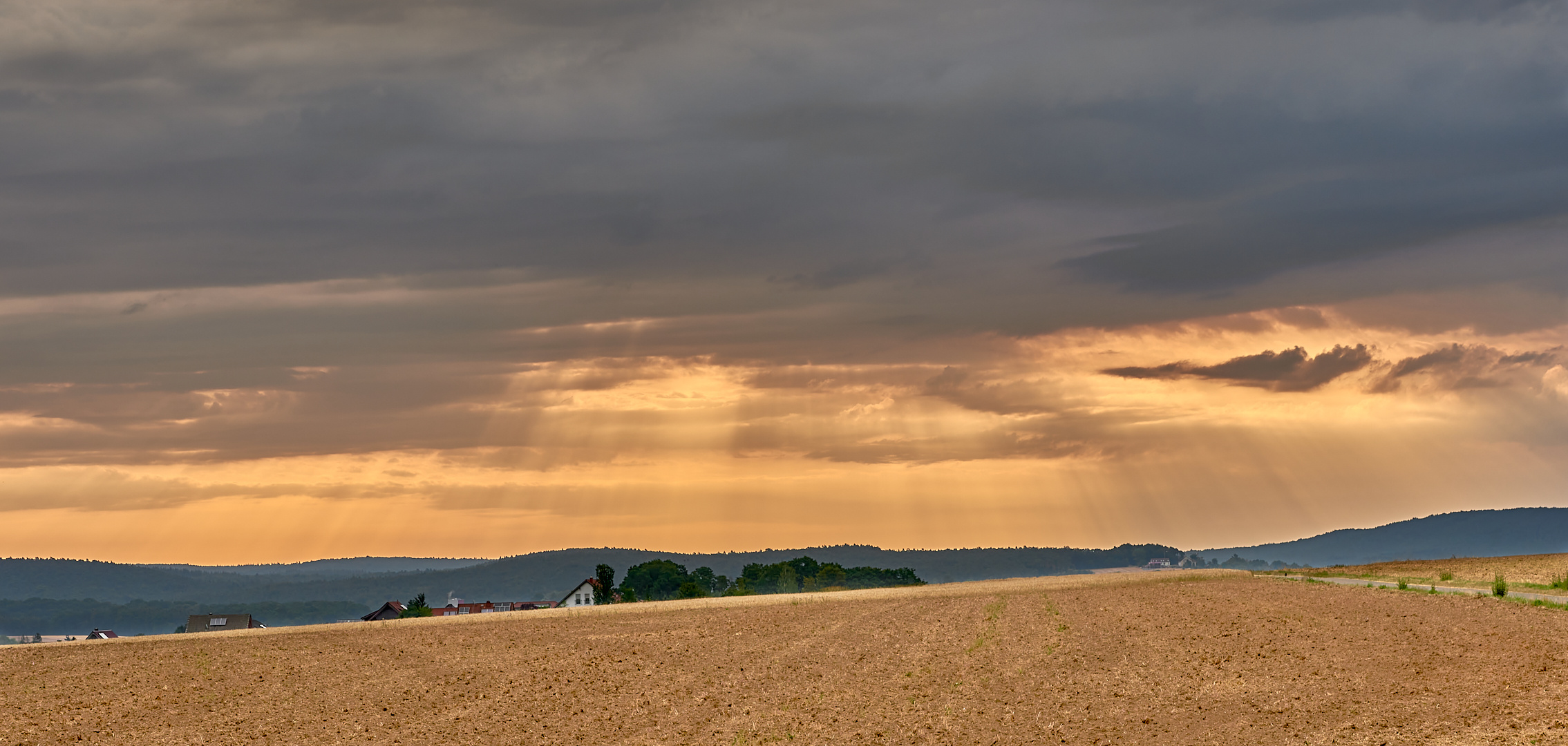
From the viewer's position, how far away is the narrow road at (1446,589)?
55.8 metres

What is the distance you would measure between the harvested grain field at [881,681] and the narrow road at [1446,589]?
312 cm

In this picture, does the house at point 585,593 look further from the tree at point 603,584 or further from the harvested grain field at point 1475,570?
the harvested grain field at point 1475,570

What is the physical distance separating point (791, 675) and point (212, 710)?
17.3m

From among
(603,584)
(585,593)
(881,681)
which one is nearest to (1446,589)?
(881,681)

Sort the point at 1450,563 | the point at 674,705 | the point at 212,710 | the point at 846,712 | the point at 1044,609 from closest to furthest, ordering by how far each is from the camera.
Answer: the point at 846,712 → the point at 674,705 → the point at 212,710 → the point at 1044,609 → the point at 1450,563

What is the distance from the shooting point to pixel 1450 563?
91750 millimetres

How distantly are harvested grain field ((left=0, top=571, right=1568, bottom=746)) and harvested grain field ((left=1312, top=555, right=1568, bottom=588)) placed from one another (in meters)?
16.8

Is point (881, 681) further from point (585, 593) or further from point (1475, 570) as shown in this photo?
point (585, 593)

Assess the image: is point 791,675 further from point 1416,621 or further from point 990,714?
point 1416,621

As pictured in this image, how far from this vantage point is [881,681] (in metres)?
36.0

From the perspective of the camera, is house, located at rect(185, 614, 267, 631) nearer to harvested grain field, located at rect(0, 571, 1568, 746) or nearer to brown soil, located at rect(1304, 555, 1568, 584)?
harvested grain field, located at rect(0, 571, 1568, 746)

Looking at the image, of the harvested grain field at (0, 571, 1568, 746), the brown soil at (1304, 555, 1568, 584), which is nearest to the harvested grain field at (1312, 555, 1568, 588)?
the brown soil at (1304, 555, 1568, 584)

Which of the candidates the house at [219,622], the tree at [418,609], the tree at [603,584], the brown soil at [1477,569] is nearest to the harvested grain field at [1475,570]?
the brown soil at [1477,569]

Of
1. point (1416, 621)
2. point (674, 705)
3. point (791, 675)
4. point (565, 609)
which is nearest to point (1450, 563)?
point (1416, 621)
